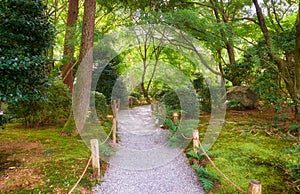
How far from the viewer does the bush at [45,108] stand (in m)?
7.01

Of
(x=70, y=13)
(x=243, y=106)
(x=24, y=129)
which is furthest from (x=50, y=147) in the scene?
(x=243, y=106)

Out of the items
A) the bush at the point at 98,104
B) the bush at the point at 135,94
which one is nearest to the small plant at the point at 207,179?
the bush at the point at 98,104

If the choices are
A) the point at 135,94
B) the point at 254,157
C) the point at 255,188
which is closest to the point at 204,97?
the point at 254,157

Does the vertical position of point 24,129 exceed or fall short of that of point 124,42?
it falls short

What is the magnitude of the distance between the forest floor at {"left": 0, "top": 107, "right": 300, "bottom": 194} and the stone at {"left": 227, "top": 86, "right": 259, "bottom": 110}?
278 cm

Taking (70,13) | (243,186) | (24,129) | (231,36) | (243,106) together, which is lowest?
(243,186)

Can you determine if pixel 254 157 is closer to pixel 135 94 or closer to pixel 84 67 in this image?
pixel 84 67

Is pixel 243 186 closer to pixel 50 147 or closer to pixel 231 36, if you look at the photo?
pixel 50 147

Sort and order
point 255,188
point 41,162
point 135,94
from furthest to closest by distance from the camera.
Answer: point 135,94, point 41,162, point 255,188

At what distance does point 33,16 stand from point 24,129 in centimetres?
491

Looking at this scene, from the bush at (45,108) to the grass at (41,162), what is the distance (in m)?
0.86

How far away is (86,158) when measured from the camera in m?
4.73

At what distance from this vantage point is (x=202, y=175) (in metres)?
3.94

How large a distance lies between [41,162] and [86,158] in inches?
35.6
